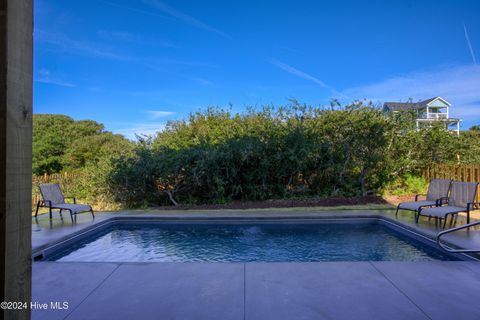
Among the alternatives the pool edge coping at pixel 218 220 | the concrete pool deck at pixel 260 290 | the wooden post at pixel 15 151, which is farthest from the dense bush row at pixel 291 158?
the wooden post at pixel 15 151

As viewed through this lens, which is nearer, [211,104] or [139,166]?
[139,166]

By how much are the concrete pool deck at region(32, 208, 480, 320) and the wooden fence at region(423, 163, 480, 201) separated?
24.0 ft

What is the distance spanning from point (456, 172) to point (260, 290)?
1038 cm

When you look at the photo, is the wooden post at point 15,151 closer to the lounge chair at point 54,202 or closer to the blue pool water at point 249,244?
the blue pool water at point 249,244

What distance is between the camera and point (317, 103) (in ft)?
38.7

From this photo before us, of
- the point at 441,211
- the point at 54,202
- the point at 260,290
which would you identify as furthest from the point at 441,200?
the point at 54,202

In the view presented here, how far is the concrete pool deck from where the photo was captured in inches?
107

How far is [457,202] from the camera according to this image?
643 centimetres

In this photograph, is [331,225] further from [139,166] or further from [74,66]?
[74,66]

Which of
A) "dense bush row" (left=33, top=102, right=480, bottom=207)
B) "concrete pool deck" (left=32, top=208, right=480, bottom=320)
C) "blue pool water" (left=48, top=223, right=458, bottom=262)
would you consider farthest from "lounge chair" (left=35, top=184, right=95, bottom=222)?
"concrete pool deck" (left=32, top=208, right=480, bottom=320)

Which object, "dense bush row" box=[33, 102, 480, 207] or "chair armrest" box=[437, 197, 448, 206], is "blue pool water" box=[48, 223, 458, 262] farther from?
"dense bush row" box=[33, 102, 480, 207]

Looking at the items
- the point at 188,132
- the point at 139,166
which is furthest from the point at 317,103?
the point at 139,166

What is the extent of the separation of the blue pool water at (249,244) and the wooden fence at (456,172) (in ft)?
15.8

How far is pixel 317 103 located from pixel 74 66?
11235mm
